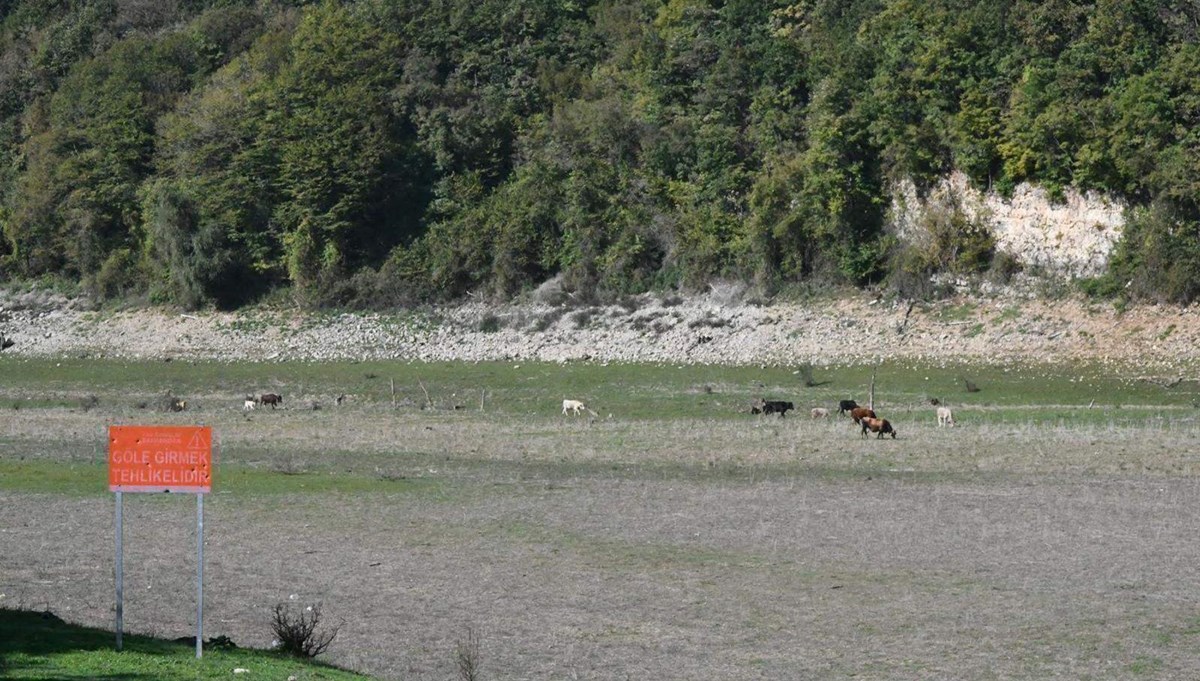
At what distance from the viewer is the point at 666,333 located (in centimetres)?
6216

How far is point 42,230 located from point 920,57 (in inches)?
2232

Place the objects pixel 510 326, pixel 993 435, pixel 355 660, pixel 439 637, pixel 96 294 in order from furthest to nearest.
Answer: pixel 96 294, pixel 510 326, pixel 993 435, pixel 439 637, pixel 355 660

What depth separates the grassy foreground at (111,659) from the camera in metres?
12.3

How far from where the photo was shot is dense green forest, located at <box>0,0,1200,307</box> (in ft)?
194

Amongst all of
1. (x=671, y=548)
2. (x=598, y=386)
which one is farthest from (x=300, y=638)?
(x=598, y=386)

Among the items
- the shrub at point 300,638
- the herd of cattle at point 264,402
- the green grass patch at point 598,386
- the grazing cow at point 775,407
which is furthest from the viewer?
the herd of cattle at point 264,402

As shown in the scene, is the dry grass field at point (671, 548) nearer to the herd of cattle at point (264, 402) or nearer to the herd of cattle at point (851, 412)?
the herd of cattle at point (851, 412)

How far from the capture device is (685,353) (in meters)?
59.3

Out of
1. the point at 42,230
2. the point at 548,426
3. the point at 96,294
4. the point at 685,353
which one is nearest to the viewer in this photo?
the point at 548,426

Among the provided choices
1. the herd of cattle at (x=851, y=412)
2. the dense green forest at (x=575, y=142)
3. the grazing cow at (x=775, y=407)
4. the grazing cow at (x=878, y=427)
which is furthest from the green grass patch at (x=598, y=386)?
the dense green forest at (x=575, y=142)

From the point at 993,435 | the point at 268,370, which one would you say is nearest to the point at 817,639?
the point at 993,435

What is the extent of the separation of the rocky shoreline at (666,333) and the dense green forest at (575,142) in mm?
2288

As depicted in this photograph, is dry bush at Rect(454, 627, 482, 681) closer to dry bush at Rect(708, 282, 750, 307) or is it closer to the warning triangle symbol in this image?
the warning triangle symbol

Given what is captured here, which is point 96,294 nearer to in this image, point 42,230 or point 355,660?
point 42,230
